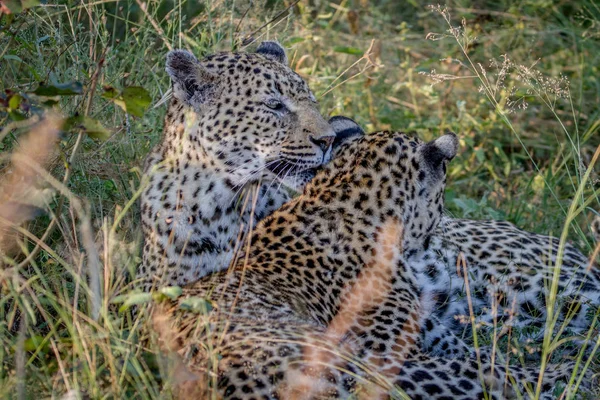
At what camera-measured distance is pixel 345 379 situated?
436 cm

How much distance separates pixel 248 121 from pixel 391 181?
3.53ft

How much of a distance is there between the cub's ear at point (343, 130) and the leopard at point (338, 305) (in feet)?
0.05

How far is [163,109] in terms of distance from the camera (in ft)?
26.0

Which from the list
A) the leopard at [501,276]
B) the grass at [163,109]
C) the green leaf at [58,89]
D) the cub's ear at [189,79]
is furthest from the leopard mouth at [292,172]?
the green leaf at [58,89]

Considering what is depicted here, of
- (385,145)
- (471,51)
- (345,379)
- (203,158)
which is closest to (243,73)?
(203,158)

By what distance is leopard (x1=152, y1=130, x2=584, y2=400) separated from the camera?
4.26 meters

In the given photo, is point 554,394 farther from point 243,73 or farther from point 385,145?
point 243,73

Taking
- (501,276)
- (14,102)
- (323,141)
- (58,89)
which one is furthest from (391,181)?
(14,102)

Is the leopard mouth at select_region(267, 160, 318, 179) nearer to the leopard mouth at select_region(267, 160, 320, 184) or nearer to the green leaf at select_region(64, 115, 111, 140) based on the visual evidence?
the leopard mouth at select_region(267, 160, 320, 184)

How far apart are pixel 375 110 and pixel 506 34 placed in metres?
1.65

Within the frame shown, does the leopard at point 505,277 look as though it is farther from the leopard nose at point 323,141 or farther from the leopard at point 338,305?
the leopard nose at point 323,141

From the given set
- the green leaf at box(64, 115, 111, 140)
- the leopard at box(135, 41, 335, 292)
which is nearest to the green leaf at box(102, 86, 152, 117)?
the green leaf at box(64, 115, 111, 140)

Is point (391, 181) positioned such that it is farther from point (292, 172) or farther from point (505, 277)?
point (505, 277)

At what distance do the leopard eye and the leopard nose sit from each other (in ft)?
1.29
